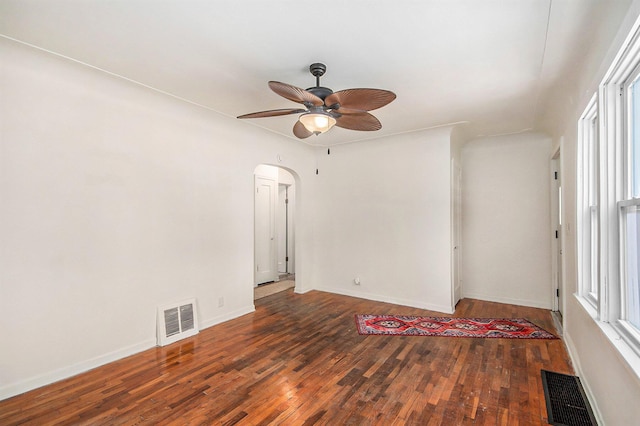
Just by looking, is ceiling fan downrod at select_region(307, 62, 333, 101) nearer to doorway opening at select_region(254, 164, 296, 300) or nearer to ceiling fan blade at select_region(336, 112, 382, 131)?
ceiling fan blade at select_region(336, 112, 382, 131)

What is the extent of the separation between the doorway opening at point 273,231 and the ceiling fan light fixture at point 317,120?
10.5 ft

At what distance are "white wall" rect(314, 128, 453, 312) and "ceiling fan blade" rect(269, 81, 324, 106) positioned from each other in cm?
270

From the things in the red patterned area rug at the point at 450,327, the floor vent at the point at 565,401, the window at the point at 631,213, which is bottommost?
the red patterned area rug at the point at 450,327

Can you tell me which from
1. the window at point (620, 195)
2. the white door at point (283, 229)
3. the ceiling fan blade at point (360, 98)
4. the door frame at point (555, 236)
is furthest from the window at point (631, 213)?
the white door at point (283, 229)

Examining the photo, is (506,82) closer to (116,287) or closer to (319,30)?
(319,30)

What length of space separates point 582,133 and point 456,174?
6.67 ft

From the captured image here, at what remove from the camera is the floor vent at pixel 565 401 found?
6.72 feet

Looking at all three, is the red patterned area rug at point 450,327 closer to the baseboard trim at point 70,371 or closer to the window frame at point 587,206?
the window frame at point 587,206

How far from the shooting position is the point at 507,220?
15.8 feet

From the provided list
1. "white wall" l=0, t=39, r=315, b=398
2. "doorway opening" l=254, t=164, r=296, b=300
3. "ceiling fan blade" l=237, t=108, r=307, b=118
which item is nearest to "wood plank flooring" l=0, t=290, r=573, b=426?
"white wall" l=0, t=39, r=315, b=398

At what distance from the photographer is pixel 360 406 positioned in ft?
7.25

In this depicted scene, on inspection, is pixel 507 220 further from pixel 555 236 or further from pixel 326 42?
pixel 326 42

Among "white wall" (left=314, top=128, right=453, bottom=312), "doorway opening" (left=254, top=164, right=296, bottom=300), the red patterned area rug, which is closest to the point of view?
the red patterned area rug

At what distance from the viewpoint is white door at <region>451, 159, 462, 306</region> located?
14.8 feet
